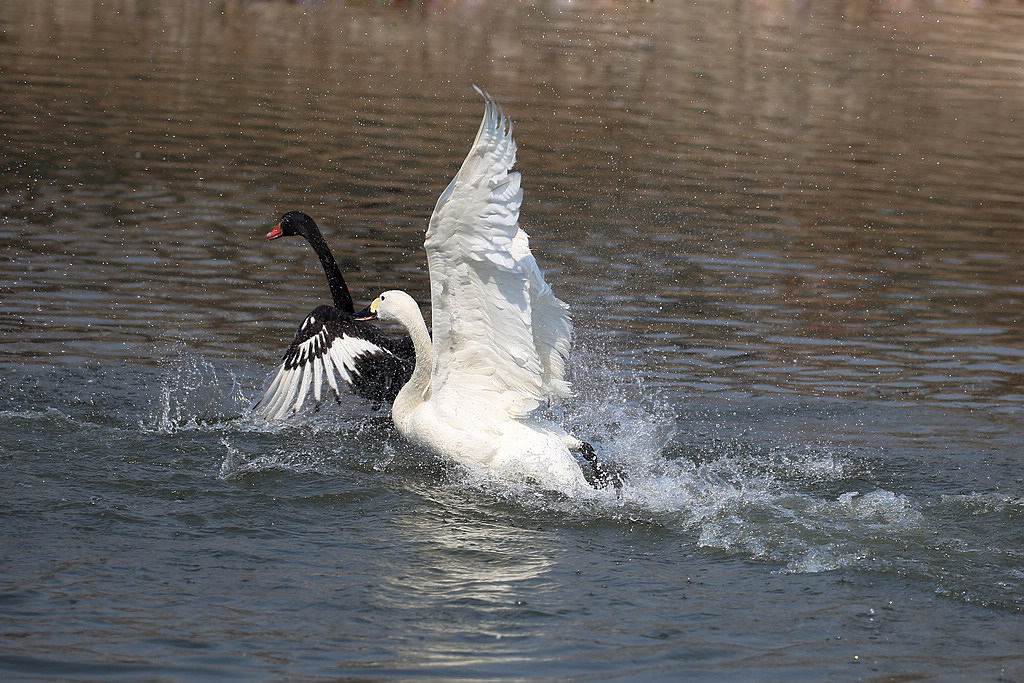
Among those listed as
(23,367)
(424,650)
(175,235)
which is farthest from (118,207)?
(424,650)

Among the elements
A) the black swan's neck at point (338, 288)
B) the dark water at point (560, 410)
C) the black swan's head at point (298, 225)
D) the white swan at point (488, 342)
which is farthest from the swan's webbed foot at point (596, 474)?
the black swan's head at point (298, 225)

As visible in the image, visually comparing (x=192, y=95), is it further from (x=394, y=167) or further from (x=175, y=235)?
(x=175, y=235)

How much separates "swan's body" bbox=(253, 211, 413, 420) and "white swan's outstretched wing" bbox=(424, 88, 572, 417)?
0.91 m

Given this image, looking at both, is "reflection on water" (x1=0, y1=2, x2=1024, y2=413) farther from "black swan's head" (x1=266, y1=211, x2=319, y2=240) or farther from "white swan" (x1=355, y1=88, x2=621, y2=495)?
"white swan" (x1=355, y1=88, x2=621, y2=495)

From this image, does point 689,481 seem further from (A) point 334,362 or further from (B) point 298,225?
(B) point 298,225

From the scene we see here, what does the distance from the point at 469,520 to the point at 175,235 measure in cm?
698

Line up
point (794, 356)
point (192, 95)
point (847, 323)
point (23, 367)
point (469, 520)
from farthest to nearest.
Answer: point (192, 95), point (847, 323), point (794, 356), point (23, 367), point (469, 520)

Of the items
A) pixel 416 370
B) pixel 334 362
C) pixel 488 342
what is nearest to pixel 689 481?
pixel 488 342

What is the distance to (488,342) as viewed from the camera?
7.56 m

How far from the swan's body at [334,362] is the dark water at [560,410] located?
0.83 feet

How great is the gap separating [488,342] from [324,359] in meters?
1.42

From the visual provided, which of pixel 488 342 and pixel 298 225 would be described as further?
pixel 298 225

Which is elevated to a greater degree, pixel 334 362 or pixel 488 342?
pixel 488 342

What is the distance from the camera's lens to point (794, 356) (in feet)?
36.2
